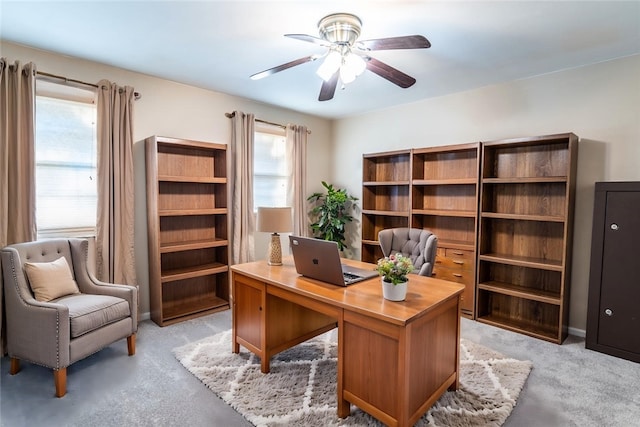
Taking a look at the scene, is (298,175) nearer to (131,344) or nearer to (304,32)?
(304,32)

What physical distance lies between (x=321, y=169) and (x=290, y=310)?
303 centimetres

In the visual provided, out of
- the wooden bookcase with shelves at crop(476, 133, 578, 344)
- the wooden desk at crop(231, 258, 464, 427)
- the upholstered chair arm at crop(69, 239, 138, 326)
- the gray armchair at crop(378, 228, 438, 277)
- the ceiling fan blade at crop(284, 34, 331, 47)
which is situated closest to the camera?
the wooden desk at crop(231, 258, 464, 427)

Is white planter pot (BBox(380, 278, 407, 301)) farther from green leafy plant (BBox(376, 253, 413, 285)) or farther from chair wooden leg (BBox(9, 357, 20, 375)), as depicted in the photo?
chair wooden leg (BBox(9, 357, 20, 375))

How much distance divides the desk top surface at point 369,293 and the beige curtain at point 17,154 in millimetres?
1820

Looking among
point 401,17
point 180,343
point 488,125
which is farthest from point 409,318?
point 488,125

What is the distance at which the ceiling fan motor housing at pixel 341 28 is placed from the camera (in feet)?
7.00

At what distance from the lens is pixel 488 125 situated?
144 inches

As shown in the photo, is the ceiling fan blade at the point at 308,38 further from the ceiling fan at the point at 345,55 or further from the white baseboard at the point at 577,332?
the white baseboard at the point at 577,332

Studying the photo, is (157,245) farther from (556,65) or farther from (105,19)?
(556,65)

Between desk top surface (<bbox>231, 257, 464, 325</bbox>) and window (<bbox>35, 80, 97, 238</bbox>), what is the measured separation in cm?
175

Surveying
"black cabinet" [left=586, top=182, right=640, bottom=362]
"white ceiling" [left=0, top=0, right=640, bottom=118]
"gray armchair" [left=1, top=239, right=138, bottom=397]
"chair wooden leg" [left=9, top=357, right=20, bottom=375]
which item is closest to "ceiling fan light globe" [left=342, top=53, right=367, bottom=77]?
"white ceiling" [left=0, top=0, right=640, bottom=118]

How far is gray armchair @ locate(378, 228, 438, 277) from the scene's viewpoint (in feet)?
9.38

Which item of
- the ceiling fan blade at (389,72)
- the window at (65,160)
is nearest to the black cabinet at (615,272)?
the ceiling fan blade at (389,72)

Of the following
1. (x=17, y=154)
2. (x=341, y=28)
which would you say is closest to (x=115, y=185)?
(x=17, y=154)
